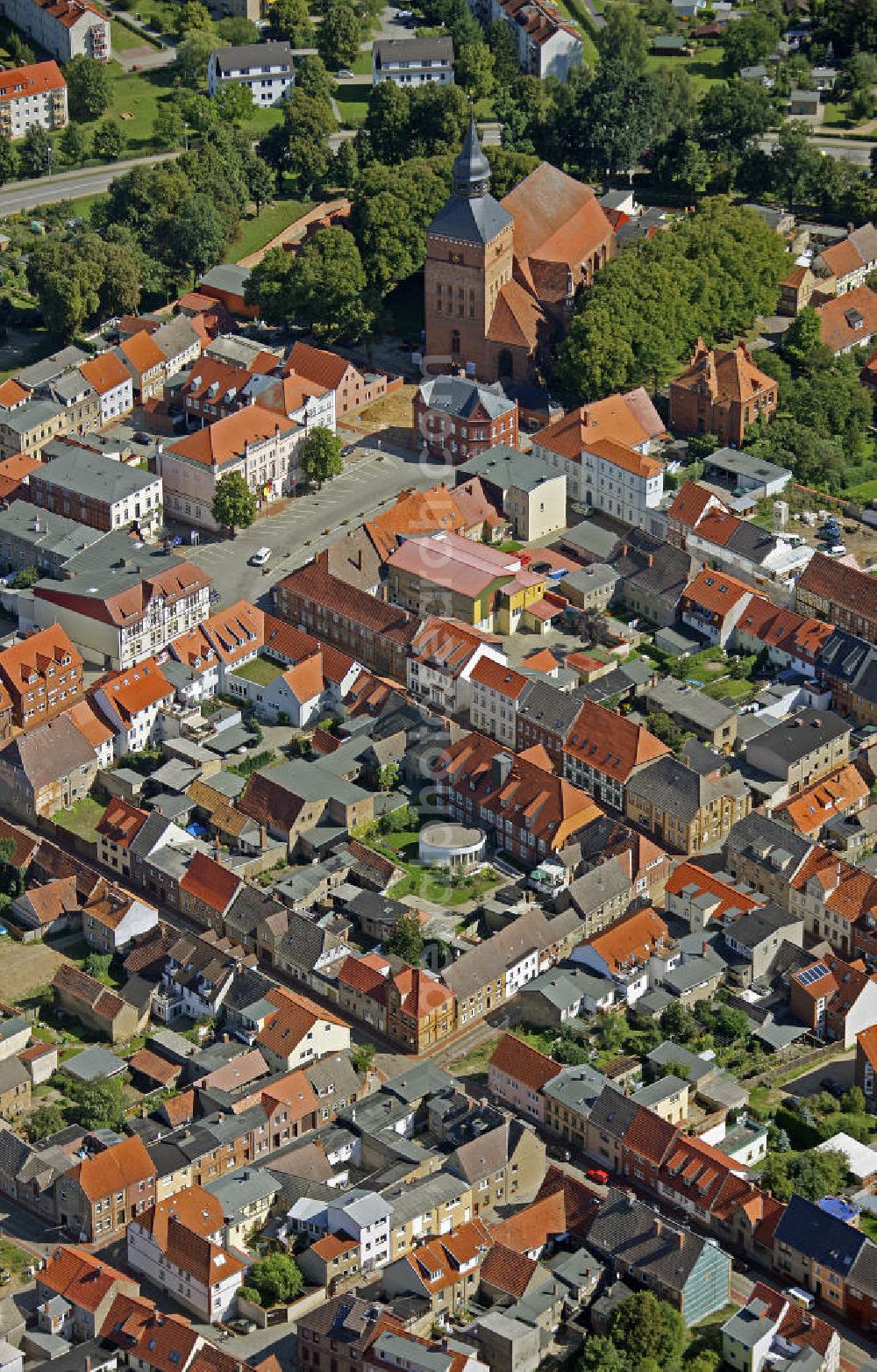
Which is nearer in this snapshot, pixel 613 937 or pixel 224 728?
pixel 613 937

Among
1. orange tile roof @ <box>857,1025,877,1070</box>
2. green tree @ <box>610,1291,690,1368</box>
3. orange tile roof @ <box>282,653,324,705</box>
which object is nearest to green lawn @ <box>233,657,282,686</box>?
orange tile roof @ <box>282,653,324,705</box>

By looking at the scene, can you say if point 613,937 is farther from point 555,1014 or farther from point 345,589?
point 345,589

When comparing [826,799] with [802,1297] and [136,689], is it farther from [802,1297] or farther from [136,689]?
[136,689]

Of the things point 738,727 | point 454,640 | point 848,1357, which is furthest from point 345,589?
point 848,1357

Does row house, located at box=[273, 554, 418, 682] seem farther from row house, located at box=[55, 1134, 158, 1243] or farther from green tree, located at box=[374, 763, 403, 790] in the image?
row house, located at box=[55, 1134, 158, 1243]

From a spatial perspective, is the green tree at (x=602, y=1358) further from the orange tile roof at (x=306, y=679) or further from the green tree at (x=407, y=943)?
the orange tile roof at (x=306, y=679)

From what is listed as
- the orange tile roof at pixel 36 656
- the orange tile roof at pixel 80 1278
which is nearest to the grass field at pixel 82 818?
the orange tile roof at pixel 36 656
